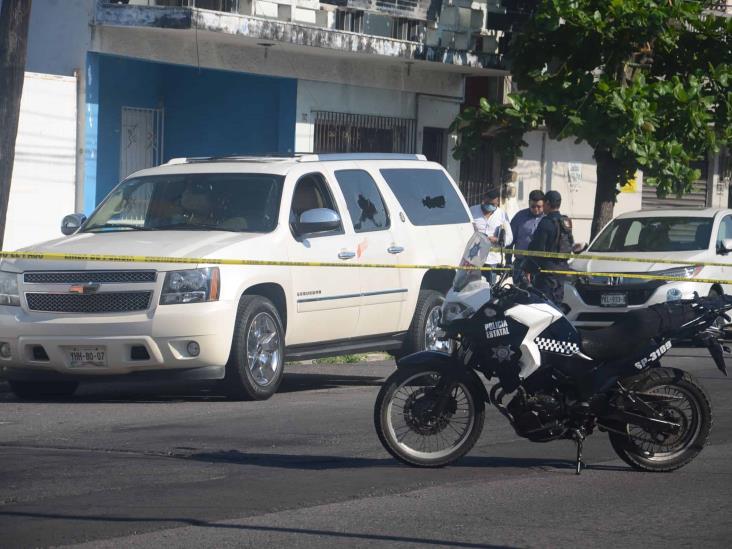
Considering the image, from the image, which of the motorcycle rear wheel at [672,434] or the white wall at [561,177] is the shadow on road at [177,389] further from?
the white wall at [561,177]

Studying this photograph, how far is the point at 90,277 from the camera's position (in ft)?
35.9

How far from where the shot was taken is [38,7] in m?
19.2

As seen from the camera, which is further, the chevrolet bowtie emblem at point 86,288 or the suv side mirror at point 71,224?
the suv side mirror at point 71,224

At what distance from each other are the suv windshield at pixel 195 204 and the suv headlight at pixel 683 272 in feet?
20.7

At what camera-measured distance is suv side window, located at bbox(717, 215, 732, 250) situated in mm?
17602

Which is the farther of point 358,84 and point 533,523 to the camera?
point 358,84

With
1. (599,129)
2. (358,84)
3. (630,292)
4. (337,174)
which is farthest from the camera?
(358,84)

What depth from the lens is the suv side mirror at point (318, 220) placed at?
1170 cm

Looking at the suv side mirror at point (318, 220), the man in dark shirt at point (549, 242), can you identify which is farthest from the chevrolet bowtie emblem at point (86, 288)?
the man in dark shirt at point (549, 242)

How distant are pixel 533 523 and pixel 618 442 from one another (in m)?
1.73

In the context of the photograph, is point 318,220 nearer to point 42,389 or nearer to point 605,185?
point 42,389

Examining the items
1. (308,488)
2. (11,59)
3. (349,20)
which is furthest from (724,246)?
(308,488)

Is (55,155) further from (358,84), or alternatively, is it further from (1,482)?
(1,482)

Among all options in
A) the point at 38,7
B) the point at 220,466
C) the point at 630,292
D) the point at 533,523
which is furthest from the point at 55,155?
the point at 533,523
